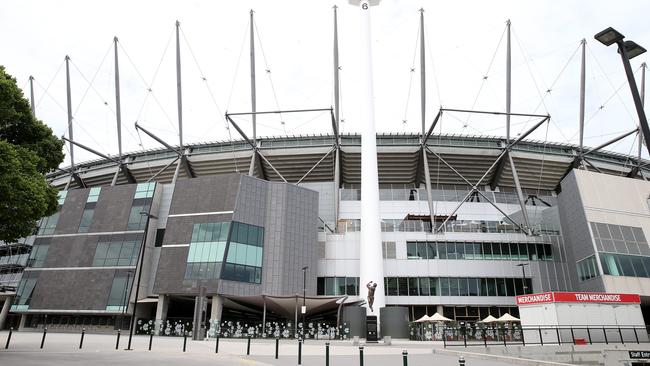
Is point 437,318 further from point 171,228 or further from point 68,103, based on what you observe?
point 68,103

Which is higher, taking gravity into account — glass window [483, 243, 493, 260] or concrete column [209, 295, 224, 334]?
glass window [483, 243, 493, 260]

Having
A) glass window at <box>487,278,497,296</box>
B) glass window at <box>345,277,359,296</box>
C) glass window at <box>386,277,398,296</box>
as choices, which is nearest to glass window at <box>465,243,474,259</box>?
glass window at <box>487,278,497,296</box>

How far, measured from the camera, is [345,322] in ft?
132

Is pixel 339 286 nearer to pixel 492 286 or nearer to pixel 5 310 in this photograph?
pixel 492 286

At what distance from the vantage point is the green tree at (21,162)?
1634 cm

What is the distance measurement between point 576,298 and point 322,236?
30.4m

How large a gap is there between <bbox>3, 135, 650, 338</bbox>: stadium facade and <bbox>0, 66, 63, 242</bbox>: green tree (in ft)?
67.2

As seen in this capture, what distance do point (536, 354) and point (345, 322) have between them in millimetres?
21447

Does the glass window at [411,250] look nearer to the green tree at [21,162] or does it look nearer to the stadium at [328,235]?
the stadium at [328,235]

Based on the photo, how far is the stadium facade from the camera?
138 feet

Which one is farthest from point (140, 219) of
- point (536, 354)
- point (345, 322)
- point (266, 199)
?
point (536, 354)

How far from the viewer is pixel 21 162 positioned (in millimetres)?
17266

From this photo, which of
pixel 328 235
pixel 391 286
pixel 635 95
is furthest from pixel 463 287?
pixel 635 95

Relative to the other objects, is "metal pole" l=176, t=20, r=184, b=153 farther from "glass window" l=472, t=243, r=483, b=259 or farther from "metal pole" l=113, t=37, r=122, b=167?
"glass window" l=472, t=243, r=483, b=259
